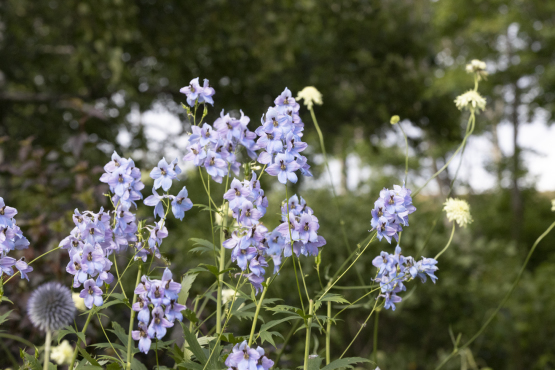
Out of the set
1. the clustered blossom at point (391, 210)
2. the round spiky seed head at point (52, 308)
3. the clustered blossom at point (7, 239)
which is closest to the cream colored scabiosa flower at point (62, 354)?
the round spiky seed head at point (52, 308)

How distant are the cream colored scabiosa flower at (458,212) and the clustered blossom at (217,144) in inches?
38.9

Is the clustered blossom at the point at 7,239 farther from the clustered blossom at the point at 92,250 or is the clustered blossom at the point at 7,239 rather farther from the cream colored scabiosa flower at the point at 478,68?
the cream colored scabiosa flower at the point at 478,68

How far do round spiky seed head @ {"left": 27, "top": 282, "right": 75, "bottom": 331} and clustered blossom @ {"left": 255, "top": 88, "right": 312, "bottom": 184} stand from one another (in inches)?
32.6

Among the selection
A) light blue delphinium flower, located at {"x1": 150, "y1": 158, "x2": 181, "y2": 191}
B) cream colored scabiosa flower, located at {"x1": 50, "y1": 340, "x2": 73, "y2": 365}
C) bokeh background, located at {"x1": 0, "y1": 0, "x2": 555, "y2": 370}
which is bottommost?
cream colored scabiosa flower, located at {"x1": 50, "y1": 340, "x2": 73, "y2": 365}

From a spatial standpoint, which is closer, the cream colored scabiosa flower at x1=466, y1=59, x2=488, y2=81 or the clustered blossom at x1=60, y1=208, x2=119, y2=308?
the clustered blossom at x1=60, y1=208, x2=119, y2=308

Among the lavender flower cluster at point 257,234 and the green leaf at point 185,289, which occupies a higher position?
the lavender flower cluster at point 257,234

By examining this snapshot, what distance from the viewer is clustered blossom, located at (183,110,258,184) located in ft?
4.01

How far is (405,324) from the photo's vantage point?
5.84 m

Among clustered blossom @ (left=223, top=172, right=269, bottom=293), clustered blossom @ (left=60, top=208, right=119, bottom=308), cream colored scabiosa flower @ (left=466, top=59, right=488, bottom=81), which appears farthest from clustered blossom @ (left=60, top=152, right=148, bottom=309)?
cream colored scabiosa flower @ (left=466, top=59, right=488, bottom=81)

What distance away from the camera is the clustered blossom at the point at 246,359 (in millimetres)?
1070

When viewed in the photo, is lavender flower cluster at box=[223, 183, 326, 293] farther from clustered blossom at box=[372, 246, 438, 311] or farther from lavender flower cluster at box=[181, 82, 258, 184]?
clustered blossom at box=[372, 246, 438, 311]

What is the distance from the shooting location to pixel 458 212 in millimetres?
1890

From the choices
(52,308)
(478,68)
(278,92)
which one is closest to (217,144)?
(52,308)

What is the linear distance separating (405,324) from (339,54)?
141 inches
